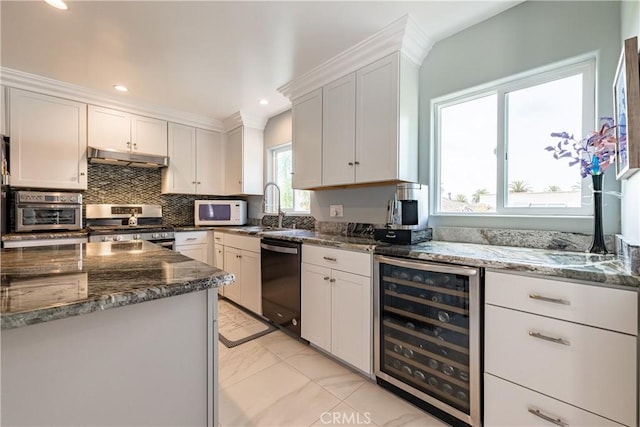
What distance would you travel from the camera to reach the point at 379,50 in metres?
2.09

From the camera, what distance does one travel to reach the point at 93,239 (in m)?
2.82

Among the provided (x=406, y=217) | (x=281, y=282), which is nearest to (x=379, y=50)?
(x=406, y=217)

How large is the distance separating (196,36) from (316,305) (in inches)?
88.1

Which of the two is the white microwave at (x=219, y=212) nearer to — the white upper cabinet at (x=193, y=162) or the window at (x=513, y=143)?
the white upper cabinet at (x=193, y=162)

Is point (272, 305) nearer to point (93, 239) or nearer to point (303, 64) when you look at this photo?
point (93, 239)

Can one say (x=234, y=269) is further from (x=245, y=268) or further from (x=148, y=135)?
(x=148, y=135)

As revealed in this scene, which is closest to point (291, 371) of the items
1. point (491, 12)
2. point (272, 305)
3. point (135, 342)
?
point (272, 305)

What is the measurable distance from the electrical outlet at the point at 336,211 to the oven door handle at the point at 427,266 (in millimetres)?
1068

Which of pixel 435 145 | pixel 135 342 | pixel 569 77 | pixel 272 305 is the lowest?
pixel 272 305

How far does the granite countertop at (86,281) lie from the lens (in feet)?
2.09

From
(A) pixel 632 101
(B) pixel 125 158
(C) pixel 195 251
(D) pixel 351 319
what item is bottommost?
(D) pixel 351 319

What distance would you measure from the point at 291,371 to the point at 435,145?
205 cm

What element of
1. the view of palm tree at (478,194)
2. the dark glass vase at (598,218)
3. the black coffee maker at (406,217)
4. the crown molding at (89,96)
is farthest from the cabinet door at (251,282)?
the dark glass vase at (598,218)

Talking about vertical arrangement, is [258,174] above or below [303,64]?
below
